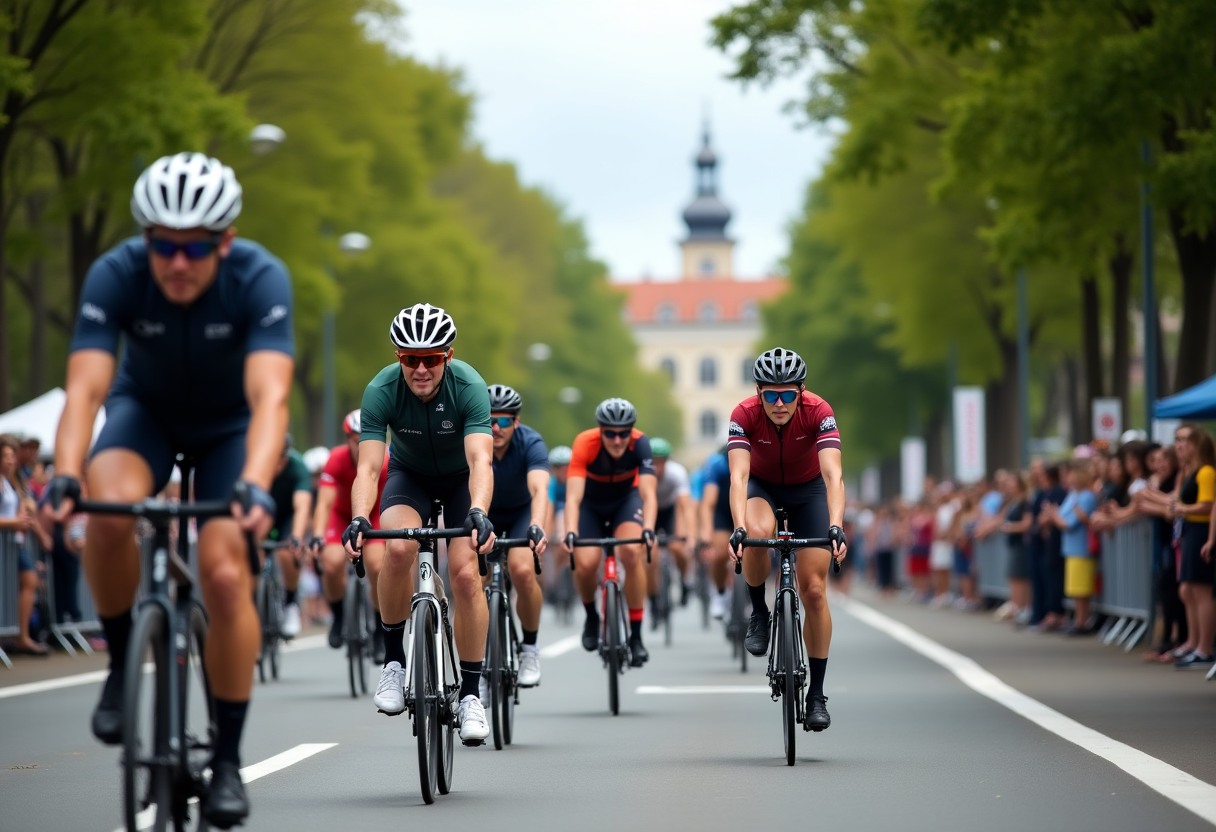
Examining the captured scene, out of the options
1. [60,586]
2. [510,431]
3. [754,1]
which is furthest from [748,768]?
[754,1]

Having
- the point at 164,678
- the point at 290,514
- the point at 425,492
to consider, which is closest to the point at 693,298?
the point at 290,514

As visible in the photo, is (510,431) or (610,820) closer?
(610,820)

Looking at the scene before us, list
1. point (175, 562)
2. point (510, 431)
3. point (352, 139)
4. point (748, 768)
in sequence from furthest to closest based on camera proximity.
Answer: point (352, 139), point (510, 431), point (748, 768), point (175, 562)

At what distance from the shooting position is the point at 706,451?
173000 mm

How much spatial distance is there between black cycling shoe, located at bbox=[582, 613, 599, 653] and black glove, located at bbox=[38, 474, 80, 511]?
787cm

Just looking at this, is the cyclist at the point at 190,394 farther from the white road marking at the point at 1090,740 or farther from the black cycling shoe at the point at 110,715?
the white road marking at the point at 1090,740

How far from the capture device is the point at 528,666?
1208cm

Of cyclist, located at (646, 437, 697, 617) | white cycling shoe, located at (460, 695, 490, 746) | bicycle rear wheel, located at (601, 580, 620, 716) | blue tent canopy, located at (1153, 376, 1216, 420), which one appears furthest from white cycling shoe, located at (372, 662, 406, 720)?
blue tent canopy, located at (1153, 376, 1216, 420)

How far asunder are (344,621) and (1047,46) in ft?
40.1

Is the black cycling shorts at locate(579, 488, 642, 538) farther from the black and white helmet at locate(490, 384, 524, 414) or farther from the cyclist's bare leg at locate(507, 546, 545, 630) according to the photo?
the black and white helmet at locate(490, 384, 524, 414)

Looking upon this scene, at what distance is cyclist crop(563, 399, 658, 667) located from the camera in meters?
13.9

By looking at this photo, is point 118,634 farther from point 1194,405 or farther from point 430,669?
point 1194,405

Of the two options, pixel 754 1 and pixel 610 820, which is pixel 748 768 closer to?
pixel 610 820

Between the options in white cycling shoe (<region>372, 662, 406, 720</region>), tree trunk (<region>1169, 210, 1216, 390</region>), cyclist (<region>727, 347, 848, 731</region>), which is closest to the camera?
white cycling shoe (<region>372, 662, 406, 720</region>)
